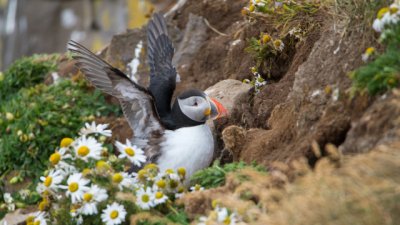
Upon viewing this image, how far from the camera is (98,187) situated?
15.8 feet

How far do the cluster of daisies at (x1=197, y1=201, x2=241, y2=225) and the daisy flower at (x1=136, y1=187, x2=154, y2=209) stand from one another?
1.28 ft

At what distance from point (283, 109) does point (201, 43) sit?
8.79 feet

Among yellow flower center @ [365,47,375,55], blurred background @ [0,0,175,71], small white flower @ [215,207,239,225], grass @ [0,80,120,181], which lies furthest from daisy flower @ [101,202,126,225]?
blurred background @ [0,0,175,71]

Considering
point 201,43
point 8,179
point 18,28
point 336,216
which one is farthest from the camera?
point 18,28

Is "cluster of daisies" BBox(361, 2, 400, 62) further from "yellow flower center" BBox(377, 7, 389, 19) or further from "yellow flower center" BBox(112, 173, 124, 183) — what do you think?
"yellow flower center" BBox(112, 173, 124, 183)

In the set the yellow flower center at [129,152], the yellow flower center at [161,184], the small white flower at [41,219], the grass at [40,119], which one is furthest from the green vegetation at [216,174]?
the grass at [40,119]

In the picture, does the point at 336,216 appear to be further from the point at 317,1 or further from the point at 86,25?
the point at 86,25

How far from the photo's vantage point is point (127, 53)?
875 centimetres

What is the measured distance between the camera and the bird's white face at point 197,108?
19.2 feet

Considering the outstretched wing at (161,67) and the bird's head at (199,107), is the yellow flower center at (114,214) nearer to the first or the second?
the bird's head at (199,107)

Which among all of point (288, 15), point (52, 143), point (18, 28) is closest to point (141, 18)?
point (52, 143)

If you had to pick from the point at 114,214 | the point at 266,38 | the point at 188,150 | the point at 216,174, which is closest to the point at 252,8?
the point at 266,38

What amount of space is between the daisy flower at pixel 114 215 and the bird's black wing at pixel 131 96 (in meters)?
1.26

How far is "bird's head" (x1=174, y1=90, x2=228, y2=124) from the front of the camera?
19.2 ft
